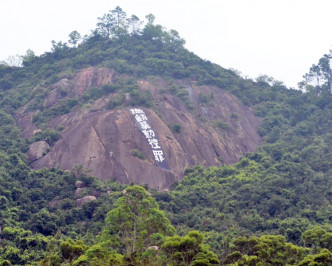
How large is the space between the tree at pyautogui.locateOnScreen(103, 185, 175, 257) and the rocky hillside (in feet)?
44.9

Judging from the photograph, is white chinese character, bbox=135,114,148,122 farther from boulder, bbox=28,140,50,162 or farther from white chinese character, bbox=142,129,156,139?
boulder, bbox=28,140,50,162

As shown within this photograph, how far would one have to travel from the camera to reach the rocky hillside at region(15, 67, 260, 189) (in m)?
47.5

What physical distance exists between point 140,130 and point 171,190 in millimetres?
6835

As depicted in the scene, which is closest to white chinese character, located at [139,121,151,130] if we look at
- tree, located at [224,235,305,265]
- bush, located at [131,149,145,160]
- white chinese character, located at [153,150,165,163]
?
white chinese character, located at [153,150,165,163]

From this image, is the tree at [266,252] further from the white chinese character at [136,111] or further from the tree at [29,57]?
the tree at [29,57]

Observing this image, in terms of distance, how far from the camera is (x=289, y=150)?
52031mm

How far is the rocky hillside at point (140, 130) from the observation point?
47.5m

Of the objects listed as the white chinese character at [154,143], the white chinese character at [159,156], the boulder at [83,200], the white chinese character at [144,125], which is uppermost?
the white chinese character at [144,125]

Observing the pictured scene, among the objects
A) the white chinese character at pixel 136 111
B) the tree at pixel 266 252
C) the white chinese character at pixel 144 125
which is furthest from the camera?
the white chinese character at pixel 136 111

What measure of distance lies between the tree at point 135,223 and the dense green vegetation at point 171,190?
6cm

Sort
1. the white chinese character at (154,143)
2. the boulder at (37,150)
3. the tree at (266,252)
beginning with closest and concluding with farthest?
the tree at (266,252) → the boulder at (37,150) → the white chinese character at (154,143)

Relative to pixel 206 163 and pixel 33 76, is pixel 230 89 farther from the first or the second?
pixel 33 76

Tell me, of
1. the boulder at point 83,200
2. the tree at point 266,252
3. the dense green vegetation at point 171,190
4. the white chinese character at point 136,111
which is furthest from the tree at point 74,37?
the tree at point 266,252

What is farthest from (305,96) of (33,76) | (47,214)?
(47,214)
